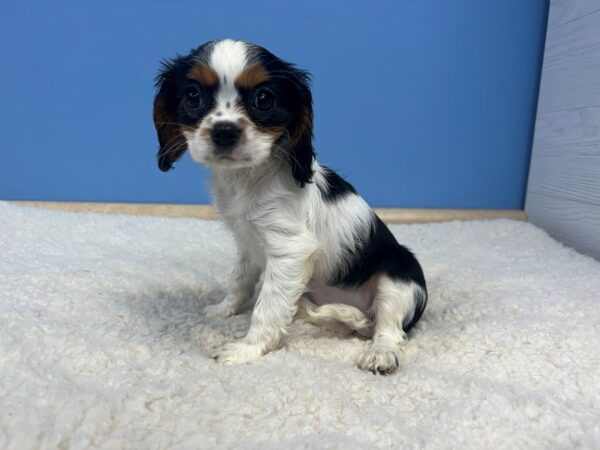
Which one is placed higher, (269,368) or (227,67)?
(227,67)

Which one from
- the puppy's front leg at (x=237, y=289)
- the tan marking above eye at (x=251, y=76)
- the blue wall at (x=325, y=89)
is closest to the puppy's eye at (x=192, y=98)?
the tan marking above eye at (x=251, y=76)

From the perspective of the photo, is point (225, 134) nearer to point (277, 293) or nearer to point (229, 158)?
point (229, 158)

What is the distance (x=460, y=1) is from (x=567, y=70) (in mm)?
742

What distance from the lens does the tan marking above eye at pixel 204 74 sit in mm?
1384

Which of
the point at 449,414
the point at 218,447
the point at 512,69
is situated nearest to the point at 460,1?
the point at 512,69

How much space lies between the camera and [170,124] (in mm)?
1575

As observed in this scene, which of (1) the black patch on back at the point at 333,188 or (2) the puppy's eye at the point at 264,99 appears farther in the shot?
(1) the black patch on back at the point at 333,188

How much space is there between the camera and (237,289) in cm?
192

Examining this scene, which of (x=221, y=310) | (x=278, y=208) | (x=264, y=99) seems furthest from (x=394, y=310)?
(x=264, y=99)

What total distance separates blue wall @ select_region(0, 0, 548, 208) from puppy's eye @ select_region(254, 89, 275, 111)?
1.68 metres

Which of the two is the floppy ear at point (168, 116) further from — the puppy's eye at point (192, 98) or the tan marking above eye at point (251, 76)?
the tan marking above eye at point (251, 76)

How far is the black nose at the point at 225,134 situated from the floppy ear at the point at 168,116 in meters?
0.24

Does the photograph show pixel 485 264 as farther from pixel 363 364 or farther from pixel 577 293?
pixel 363 364

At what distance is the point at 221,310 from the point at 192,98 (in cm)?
83
